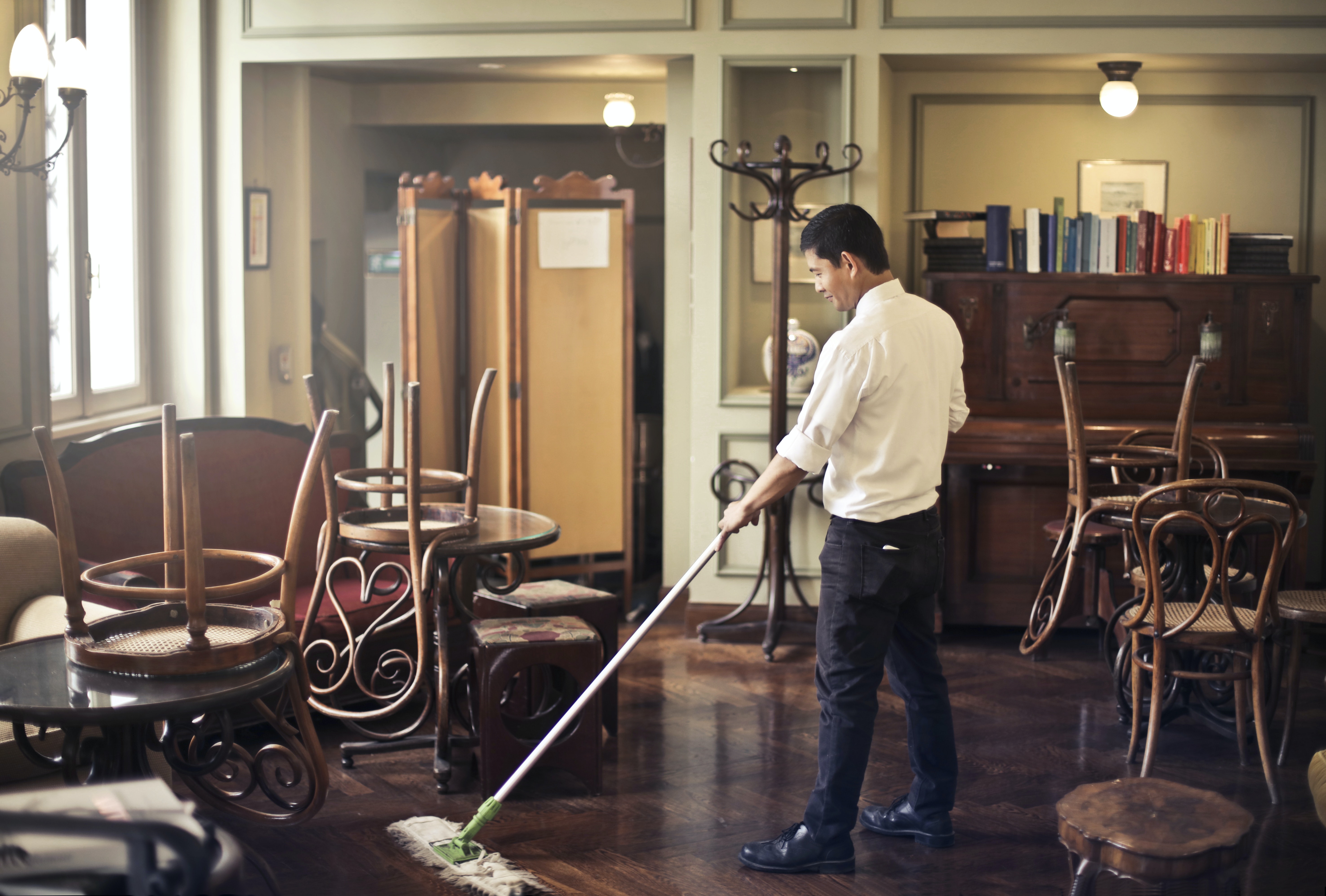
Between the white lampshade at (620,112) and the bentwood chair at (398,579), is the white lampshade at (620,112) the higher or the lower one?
the higher one

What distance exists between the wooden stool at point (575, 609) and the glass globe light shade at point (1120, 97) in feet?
9.77

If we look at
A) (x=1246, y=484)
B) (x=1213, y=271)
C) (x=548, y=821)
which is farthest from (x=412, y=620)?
(x=1213, y=271)

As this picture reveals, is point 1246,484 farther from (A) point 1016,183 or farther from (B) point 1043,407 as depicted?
(A) point 1016,183

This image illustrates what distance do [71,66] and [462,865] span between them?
2.31m

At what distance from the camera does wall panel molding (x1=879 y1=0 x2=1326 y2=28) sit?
4.68 metres

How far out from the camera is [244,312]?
4938mm

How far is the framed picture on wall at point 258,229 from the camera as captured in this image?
4945 mm

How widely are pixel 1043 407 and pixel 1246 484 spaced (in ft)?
6.01

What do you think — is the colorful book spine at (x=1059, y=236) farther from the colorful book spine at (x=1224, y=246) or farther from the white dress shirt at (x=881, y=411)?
the white dress shirt at (x=881, y=411)

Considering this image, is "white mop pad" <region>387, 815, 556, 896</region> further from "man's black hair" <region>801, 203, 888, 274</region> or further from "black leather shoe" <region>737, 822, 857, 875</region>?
"man's black hair" <region>801, 203, 888, 274</region>

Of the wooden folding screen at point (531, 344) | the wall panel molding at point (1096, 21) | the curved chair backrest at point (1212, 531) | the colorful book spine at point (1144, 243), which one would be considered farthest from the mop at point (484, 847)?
the colorful book spine at point (1144, 243)

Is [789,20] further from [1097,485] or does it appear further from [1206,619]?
[1206,619]

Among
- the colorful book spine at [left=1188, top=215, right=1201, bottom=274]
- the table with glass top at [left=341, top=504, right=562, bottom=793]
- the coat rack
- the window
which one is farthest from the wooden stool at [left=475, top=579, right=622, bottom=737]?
the colorful book spine at [left=1188, top=215, right=1201, bottom=274]

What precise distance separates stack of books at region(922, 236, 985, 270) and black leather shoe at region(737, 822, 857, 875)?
110 inches
